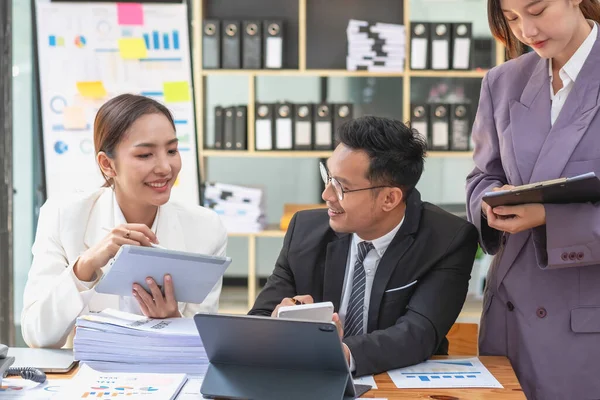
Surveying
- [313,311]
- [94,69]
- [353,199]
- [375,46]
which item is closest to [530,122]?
[353,199]

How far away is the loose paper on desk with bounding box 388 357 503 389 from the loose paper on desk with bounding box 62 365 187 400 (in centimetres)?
47

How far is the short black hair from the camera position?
6.71 feet

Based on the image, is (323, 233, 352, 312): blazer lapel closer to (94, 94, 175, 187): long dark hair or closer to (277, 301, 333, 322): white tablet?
(277, 301, 333, 322): white tablet

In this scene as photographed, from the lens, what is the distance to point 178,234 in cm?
230

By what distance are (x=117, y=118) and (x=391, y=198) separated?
79 centimetres

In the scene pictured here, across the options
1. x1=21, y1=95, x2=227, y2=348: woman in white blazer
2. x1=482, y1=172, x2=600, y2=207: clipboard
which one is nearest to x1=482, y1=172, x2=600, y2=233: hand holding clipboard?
x1=482, y1=172, x2=600, y2=207: clipboard

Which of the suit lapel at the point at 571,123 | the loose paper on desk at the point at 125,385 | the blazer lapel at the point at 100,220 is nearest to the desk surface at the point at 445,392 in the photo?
the loose paper on desk at the point at 125,385

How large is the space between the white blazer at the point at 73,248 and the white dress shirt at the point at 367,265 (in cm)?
42

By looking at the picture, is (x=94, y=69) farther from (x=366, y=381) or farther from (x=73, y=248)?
(x=366, y=381)

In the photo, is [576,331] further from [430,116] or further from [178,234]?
[430,116]

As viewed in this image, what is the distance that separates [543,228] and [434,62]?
2.76m

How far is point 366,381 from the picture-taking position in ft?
5.48

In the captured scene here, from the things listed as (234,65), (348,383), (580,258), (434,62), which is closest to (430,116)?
(434,62)

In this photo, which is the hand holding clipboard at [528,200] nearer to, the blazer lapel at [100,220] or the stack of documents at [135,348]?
the stack of documents at [135,348]
